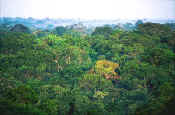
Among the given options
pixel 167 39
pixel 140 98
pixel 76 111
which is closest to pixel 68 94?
pixel 76 111

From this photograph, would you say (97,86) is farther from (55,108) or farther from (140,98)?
(55,108)

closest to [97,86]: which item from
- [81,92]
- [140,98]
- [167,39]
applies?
[81,92]

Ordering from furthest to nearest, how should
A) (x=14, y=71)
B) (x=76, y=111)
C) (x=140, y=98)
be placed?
(x=14, y=71)
(x=140, y=98)
(x=76, y=111)

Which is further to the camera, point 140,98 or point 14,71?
point 14,71

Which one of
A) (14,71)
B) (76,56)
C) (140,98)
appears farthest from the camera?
(76,56)

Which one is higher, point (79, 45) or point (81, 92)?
point (79, 45)

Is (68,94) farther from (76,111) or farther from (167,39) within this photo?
(167,39)

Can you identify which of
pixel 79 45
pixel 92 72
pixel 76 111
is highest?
pixel 79 45
